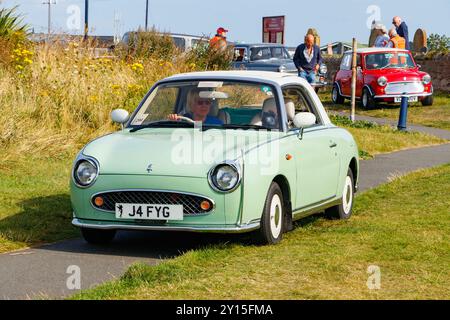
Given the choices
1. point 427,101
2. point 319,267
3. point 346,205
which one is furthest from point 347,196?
point 427,101

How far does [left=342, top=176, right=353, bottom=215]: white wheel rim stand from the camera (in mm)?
11352

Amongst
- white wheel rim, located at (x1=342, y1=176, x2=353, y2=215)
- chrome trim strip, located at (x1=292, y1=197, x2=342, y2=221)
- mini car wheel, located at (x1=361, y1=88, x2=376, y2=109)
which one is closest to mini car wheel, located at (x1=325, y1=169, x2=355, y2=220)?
white wheel rim, located at (x1=342, y1=176, x2=353, y2=215)

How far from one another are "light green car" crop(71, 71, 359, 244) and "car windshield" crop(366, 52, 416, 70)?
2026 centimetres

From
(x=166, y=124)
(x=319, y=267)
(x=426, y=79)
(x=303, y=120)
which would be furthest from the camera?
(x=426, y=79)

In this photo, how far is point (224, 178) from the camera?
894cm

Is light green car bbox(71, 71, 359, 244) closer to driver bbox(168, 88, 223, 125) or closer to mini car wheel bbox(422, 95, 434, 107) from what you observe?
driver bbox(168, 88, 223, 125)

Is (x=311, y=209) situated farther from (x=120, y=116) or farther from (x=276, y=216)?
(x=120, y=116)

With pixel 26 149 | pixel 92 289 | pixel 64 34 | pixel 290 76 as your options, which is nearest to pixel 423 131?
pixel 64 34

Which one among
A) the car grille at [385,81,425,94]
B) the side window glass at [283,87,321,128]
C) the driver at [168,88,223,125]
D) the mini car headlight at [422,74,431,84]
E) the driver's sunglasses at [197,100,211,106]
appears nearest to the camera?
the driver at [168,88,223,125]

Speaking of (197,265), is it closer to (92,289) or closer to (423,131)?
(92,289)

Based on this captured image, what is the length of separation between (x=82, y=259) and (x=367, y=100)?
2286 centimetres

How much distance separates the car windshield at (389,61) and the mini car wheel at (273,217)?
21819mm
